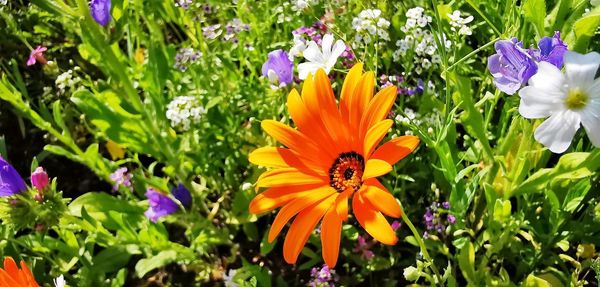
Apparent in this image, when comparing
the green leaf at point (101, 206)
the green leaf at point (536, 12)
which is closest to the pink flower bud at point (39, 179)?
the green leaf at point (101, 206)

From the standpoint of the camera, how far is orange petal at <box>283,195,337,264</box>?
1.14m

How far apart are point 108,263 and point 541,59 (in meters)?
1.38

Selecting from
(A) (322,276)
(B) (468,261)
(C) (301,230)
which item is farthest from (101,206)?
(B) (468,261)

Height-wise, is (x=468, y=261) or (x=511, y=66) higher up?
(x=511, y=66)

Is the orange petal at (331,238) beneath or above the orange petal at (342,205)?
beneath

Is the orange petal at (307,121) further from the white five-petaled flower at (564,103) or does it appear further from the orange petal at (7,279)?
the orange petal at (7,279)

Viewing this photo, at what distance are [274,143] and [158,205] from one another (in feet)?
1.25

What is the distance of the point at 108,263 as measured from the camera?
1.93m

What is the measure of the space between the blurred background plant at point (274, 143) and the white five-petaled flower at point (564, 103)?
12.8 inches

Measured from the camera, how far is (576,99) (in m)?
0.99

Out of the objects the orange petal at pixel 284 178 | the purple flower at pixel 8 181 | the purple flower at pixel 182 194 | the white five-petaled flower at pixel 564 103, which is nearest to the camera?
the white five-petaled flower at pixel 564 103

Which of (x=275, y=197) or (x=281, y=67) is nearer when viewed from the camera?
(x=275, y=197)

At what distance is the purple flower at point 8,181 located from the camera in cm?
150

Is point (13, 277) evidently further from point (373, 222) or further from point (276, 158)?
point (373, 222)
